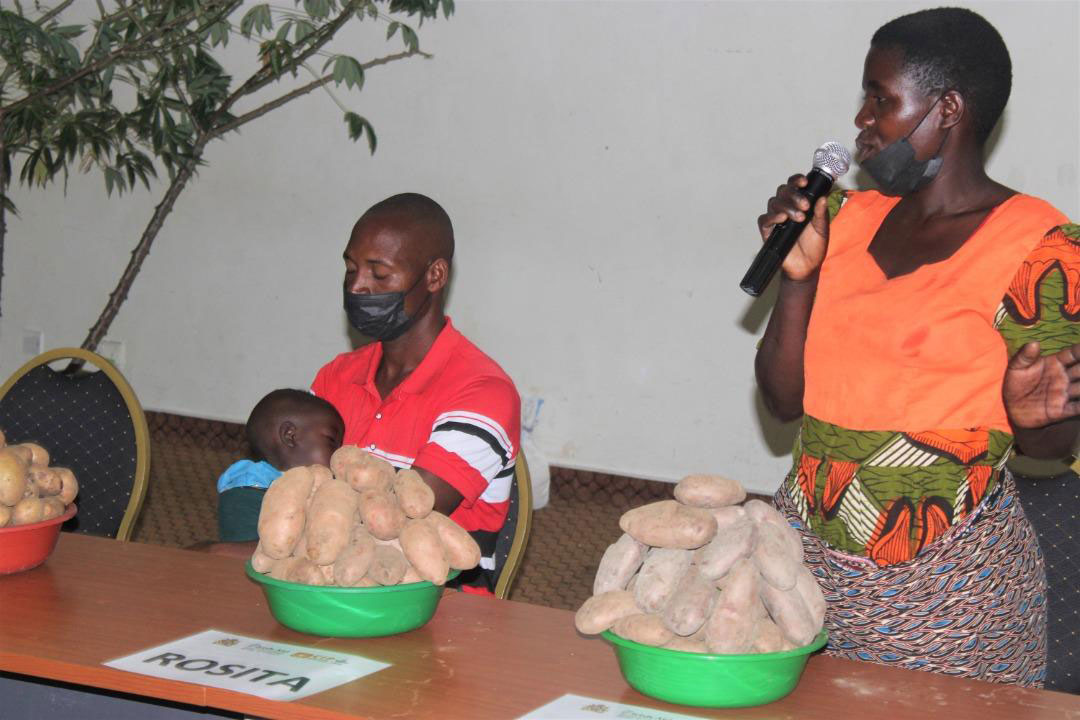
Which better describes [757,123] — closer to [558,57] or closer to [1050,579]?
[558,57]

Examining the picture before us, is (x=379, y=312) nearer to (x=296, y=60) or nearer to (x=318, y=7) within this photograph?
(x=318, y=7)

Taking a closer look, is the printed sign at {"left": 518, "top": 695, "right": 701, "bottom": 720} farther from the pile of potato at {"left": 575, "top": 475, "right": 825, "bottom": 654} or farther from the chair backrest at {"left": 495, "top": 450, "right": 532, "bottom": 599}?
the chair backrest at {"left": 495, "top": 450, "right": 532, "bottom": 599}

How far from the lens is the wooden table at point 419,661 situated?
1.41 m

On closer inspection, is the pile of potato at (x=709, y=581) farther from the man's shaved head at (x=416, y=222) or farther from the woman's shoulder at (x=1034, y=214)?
the man's shaved head at (x=416, y=222)

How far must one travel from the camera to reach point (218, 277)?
530cm

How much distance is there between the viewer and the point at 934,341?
1.75 meters

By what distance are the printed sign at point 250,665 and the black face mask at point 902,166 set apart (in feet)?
3.39

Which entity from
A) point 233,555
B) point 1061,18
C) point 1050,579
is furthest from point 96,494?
point 1061,18

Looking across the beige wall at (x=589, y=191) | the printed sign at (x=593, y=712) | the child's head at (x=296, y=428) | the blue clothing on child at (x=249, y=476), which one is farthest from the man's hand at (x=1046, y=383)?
the beige wall at (x=589, y=191)

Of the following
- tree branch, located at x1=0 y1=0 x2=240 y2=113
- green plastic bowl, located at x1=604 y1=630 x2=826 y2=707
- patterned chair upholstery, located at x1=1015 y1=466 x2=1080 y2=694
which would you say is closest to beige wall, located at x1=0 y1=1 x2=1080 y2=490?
tree branch, located at x1=0 y1=0 x2=240 y2=113

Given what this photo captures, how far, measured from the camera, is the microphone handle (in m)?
1.80

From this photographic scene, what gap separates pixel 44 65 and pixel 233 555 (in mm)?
2572

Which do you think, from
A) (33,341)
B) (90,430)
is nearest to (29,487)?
(90,430)

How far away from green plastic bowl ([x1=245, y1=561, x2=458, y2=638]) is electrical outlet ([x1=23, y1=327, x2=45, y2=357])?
4464mm
